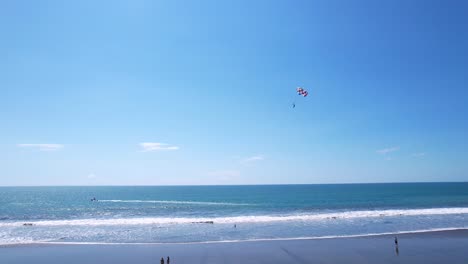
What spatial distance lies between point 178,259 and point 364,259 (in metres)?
10.4

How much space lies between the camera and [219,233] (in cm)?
2539

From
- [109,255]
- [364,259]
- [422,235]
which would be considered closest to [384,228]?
[422,235]

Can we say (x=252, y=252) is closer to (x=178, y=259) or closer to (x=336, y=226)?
(x=178, y=259)

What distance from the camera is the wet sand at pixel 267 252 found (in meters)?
17.1

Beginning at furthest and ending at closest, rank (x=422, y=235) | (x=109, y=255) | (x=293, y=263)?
(x=422, y=235), (x=109, y=255), (x=293, y=263)

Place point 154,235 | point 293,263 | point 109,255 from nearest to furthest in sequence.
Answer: point 293,263
point 109,255
point 154,235

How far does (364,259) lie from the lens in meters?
16.8

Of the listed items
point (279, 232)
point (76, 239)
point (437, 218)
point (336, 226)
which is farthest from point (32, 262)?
point (437, 218)

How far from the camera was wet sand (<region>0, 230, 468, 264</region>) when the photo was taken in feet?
56.0

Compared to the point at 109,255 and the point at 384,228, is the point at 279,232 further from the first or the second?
the point at 109,255

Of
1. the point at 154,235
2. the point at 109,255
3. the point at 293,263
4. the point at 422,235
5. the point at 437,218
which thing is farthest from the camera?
the point at 437,218

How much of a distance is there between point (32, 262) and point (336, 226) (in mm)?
23778

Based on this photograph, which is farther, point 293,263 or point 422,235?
point 422,235

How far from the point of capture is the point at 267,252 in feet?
61.0
